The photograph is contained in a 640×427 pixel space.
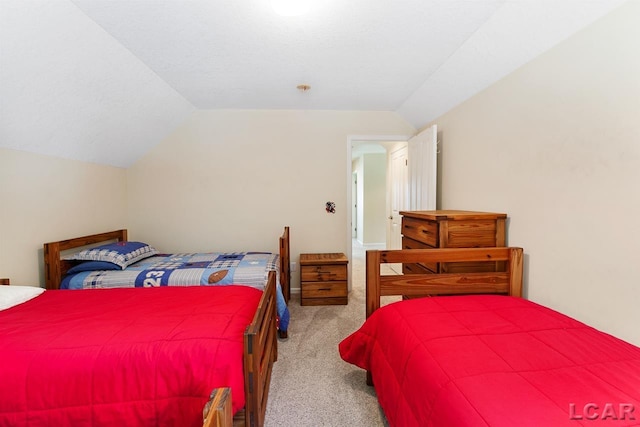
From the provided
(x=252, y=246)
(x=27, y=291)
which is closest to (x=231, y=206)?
(x=252, y=246)

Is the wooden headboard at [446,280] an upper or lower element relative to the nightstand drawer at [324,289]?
upper

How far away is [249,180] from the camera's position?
3.48 metres

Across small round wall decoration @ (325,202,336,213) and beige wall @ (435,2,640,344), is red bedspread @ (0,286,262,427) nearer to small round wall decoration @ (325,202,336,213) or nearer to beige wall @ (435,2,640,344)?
beige wall @ (435,2,640,344)

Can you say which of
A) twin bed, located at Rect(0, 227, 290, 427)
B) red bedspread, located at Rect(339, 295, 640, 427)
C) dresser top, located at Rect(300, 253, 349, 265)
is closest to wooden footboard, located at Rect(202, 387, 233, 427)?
twin bed, located at Rect(0, 227, 290, 427)

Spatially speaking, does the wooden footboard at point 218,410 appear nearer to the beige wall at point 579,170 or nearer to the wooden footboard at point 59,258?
the beige wall at point 579,170

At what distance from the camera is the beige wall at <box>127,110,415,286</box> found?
3.41m

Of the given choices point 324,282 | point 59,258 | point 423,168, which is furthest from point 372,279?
→ point 59,258

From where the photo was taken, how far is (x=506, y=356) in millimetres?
1066

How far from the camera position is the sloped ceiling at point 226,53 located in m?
1.55

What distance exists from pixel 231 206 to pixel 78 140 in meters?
1.57

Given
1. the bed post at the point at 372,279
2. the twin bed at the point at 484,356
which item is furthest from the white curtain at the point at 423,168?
the bed post at the point at 372,279

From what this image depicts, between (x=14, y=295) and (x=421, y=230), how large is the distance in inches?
110

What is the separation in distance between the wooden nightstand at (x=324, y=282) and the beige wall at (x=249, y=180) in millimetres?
458

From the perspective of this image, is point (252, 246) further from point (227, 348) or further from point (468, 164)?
point (468, 164)
